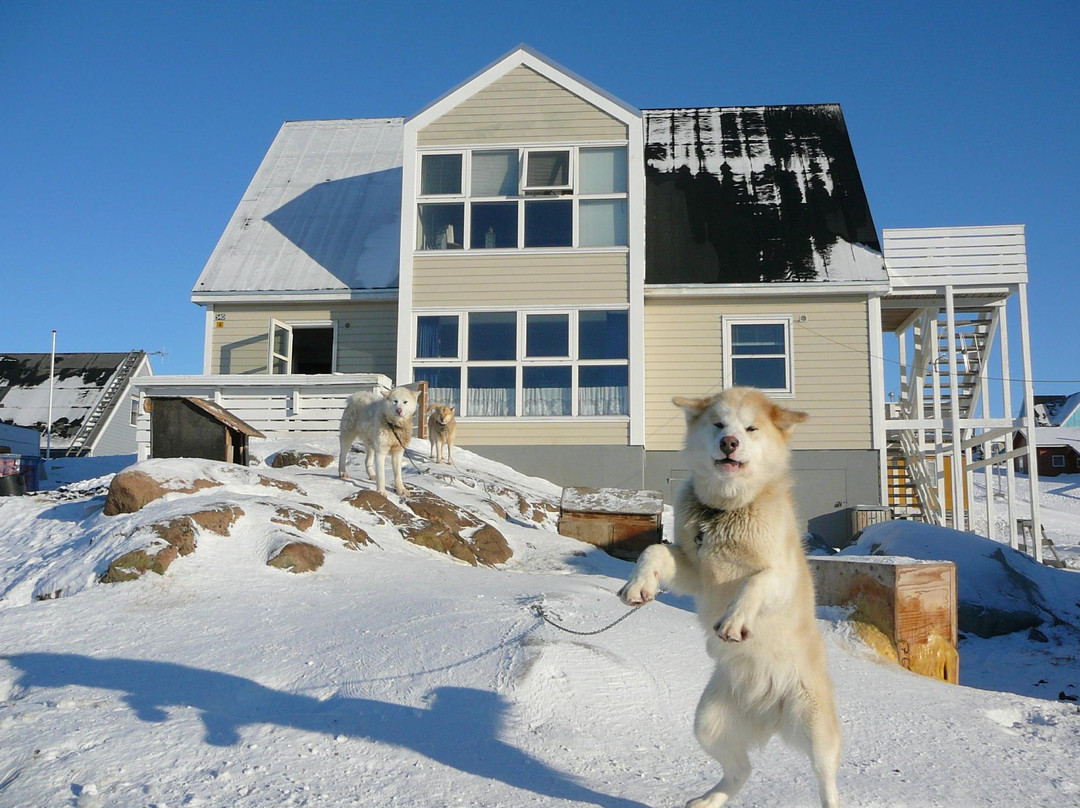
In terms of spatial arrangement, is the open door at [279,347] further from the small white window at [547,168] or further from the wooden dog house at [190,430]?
the wooden dog house at [190,430]

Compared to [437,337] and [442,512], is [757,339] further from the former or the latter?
[442,512]

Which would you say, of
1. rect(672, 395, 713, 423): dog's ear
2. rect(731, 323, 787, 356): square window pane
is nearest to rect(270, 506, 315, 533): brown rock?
rect(672, 395, 713, 423): dog's ear

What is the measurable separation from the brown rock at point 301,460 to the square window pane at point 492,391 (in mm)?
4344

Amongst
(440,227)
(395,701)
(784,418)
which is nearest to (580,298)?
(440,227)

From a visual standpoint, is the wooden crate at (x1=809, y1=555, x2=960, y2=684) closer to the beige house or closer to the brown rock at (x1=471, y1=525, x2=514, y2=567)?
the brown rock at (x1=471, y1=525, x2=514, y2=567)

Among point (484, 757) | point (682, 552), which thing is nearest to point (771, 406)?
point (682, 552)

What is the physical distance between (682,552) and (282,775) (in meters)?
1.86

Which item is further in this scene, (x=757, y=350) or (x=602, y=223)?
(x=757, y=350)

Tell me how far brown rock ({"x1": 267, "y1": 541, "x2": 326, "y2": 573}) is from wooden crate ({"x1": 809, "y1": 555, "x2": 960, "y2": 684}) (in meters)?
4.23

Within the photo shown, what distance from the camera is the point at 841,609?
6949mm

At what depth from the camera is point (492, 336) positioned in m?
16.3

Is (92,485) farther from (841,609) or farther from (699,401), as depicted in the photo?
(699,401)

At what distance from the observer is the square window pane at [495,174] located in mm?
16750

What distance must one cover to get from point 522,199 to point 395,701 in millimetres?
13528
